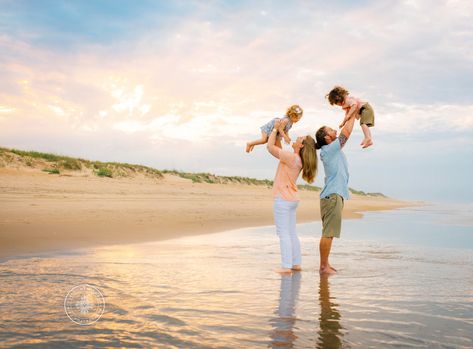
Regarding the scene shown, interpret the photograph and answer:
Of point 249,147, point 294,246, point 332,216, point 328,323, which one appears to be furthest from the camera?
point 249,147

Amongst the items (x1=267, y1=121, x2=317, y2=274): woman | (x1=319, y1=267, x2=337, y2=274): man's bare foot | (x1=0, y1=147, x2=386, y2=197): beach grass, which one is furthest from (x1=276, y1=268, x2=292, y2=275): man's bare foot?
(x1=0, y1=147, x2=386, y2=197): beach grass

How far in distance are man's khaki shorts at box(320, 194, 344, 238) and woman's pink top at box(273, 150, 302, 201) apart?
44cm

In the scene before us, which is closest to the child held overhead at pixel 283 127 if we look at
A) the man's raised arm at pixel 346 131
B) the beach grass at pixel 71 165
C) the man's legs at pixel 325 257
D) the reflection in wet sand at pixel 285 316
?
the man's raised arm at pixel 346 131

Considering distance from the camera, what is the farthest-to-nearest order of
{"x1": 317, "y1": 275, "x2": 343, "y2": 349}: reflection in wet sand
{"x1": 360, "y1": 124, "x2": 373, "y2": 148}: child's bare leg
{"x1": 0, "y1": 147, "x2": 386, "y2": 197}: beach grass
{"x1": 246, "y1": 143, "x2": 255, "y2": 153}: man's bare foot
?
{"x1": 0, "y1": 147, "x2": 386, "y2": 197}: beach grass → {"x1": 246, "y1": 143, "x2": 255, "y2": 153}: man's bare foot → {"x1": 360, "y1": 124, "x2": 373, "y2": 148}: child's bare leg → {"x1": 317, "y1": 275, "x2": 343, "y2": 349}: reflection in wet sand

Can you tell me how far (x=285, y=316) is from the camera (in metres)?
3.87

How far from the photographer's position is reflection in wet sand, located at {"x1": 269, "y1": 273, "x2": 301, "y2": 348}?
10.6ft

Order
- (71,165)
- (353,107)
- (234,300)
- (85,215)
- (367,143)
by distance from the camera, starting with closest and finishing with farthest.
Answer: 1. (234,300)
2. (367,143)
3. (353,107)
4. (85,215)
5. (71,165)

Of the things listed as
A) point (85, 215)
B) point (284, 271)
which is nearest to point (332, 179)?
point (284, 271)

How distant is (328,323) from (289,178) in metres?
2.88

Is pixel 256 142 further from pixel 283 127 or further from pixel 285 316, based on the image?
pixel 285 316

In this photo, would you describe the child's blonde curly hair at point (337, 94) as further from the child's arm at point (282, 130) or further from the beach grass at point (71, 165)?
the beach grass at point (71, 165)

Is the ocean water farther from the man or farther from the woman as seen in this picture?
the man

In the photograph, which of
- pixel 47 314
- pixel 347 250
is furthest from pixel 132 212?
pixel 47 314

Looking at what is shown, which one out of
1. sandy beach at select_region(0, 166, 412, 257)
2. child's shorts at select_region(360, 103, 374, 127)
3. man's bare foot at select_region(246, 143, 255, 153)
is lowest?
sandy beach at select_region(0, 166, 412, 257)
